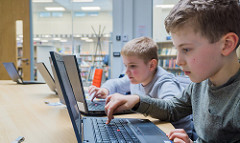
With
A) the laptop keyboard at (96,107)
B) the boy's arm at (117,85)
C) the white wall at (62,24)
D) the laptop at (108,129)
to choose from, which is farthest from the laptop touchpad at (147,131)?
the white wall at (62,24)

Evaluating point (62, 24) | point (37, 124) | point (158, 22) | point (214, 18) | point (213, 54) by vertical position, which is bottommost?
point (37, 124)

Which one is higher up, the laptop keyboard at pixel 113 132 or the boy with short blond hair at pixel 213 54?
the boy with short blond hair at pixel 213 54

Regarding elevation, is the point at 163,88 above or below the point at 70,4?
below

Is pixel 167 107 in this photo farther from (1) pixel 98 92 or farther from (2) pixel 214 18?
(1) pixel 98 92

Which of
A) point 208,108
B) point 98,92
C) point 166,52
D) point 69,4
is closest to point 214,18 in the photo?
point 208,108

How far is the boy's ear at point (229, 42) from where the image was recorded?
63 centimetres

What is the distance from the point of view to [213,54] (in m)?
0.64

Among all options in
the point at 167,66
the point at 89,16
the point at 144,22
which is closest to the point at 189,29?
the point at 144,22

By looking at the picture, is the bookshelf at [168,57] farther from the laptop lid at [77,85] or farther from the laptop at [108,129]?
the laptop at [108,129]

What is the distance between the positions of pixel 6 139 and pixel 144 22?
3.26m

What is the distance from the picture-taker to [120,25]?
365 cm

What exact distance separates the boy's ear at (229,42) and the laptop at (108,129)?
309mm

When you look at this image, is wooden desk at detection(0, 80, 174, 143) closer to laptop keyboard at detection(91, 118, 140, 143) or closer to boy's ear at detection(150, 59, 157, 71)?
laptop keyboard at detection(91, 118, 140, 143)

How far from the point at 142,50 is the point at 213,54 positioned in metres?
0.72
